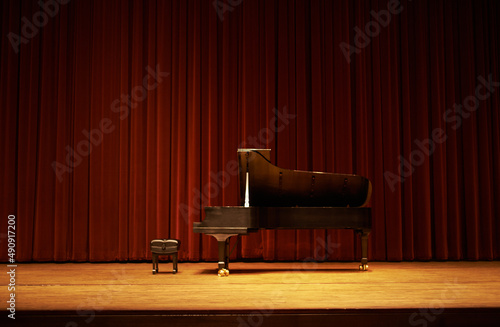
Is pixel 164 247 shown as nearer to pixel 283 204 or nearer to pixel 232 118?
pixel 283 204

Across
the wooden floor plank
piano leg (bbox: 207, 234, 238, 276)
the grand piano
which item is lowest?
the wooden floor plank

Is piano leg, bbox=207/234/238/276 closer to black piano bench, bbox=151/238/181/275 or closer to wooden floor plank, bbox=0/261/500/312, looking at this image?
wooden floor plank, bbox=0/261/500/312

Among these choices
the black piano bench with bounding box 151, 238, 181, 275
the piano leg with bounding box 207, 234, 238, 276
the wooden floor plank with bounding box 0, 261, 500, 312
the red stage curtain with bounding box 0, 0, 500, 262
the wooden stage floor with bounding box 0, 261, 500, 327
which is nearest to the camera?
the wooden stage floor with bounding box 0, 261, 500, 327

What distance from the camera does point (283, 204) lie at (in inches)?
173

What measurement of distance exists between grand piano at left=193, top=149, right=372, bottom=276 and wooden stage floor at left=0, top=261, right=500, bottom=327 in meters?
0.42

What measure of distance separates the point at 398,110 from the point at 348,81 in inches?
26.2

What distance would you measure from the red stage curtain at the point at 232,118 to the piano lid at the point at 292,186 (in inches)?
41.1

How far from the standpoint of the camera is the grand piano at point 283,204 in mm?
4156

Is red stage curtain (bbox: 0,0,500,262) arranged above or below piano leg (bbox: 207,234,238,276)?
above

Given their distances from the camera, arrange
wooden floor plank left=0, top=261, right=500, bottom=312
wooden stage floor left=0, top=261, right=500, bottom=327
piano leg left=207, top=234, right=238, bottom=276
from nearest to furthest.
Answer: wooden stage floor left=0, top=261, right=500, bottom=327 → wooden floor plank left=0, top=261, right=500, bottom=312 → piano leg left=207, top=234, right=238, bottom=276

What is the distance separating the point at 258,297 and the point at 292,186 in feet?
4.97

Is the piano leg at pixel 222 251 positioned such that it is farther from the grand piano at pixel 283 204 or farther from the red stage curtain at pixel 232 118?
the red stage curtain at pixel 232 118

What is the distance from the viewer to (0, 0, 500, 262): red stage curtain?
5.41m

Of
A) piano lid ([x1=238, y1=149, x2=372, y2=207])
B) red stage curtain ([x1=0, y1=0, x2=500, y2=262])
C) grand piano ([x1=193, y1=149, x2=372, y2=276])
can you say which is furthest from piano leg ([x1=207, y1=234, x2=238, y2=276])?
red stage curtain ([x1=0, y1=0, x2=500, y2=262])
